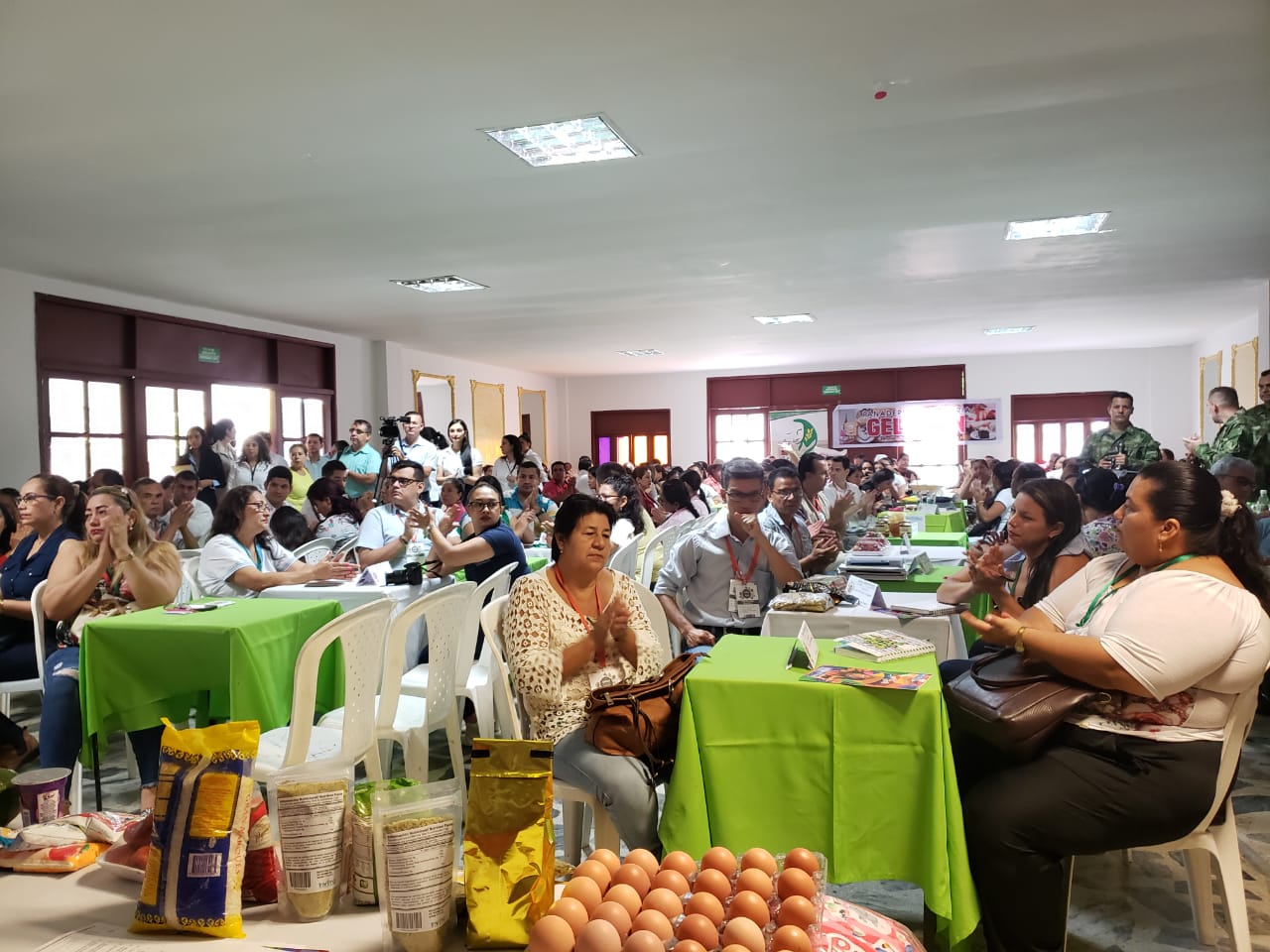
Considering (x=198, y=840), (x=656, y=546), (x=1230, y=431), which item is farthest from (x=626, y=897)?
(x=1230, y=431)

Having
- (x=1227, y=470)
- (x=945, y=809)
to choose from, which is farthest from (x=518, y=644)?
(x=1227, y=470)

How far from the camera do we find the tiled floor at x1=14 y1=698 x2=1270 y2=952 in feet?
7.83

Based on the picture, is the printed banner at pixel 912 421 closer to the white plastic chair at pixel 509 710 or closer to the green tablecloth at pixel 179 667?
the green tablecloth at pixel 179 667

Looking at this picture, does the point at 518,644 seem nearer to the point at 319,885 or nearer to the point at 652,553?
the point at 319,885

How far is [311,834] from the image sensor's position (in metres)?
1.22

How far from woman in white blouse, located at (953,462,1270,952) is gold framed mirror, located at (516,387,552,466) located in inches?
590

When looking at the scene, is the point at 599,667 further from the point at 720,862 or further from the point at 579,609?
the point at 720,862

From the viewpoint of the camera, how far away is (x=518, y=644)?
254 centimetres

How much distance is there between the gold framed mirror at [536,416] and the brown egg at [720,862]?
51.5ft

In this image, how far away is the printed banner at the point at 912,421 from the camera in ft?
51.7

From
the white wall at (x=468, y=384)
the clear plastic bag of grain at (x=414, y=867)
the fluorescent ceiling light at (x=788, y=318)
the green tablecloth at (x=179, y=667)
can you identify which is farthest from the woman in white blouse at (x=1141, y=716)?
the white wall at (x=468, y=384)

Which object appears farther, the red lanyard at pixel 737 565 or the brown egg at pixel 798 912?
the red lanyard at pixel 737 565

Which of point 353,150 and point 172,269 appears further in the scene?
point 172,269

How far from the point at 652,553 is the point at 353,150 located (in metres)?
2.97
